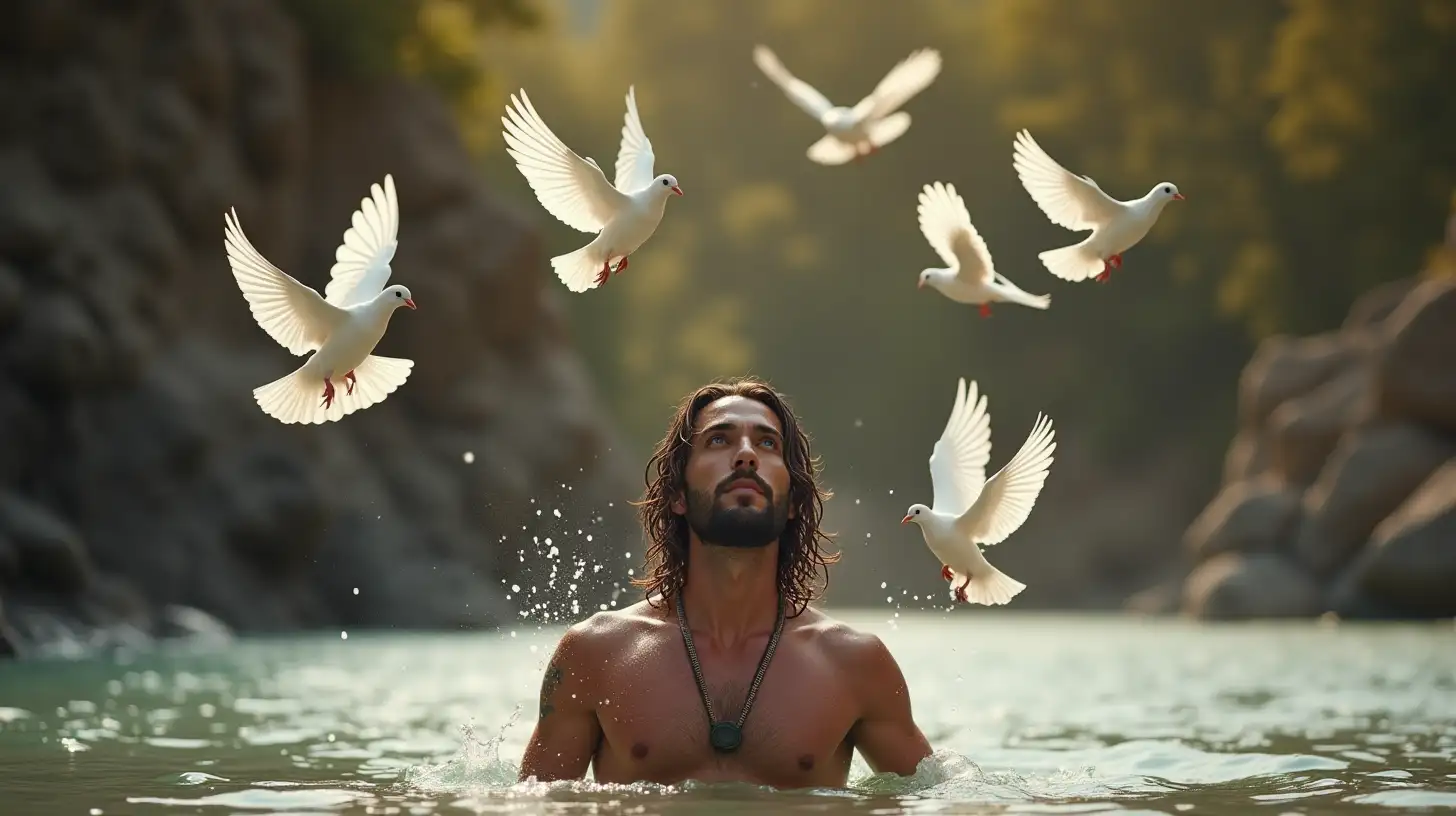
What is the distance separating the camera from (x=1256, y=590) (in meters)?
25.7

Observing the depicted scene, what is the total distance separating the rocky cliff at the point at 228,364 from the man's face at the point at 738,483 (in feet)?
37.6

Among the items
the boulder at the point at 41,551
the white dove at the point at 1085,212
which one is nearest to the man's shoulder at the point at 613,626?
the white dove at the point at 1085,212

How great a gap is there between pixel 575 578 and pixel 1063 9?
34800 millimetres

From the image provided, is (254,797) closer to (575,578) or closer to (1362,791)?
(575,578)

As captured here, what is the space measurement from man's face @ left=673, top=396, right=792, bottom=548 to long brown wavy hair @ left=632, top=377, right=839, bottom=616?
196 mm

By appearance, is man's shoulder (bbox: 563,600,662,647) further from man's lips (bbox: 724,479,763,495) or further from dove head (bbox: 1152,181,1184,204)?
dove head (bbox: 1152,181,1184,204)

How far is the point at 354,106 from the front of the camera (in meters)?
26.5

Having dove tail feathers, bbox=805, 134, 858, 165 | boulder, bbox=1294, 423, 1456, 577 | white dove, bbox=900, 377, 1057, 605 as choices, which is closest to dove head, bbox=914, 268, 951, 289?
white dove, bbox=900, 377, 1057, 605

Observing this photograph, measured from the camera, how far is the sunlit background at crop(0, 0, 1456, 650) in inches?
816

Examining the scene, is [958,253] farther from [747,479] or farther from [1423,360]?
[1423,360]

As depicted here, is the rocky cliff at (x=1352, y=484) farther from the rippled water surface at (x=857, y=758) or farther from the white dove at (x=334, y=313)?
the white dove at (x=334, y=313)

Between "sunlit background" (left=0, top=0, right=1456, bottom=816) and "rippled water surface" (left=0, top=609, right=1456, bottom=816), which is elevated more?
"sunlit background" (left=0, top=0, right=1456, bottom=816)

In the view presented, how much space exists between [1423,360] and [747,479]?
2060 centimetres

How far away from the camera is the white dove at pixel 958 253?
267 inches
